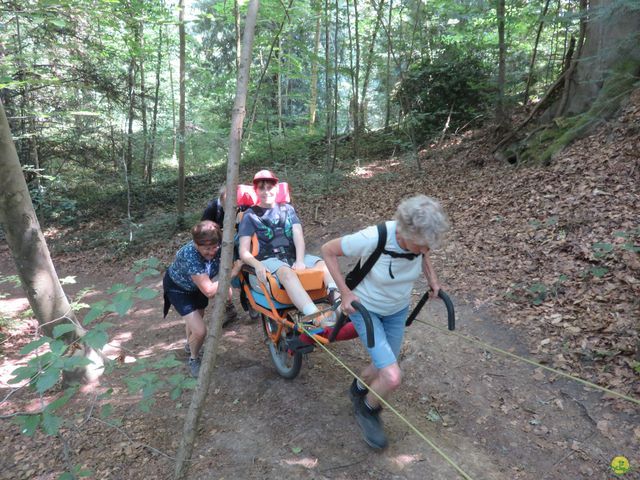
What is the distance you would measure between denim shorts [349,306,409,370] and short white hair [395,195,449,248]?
2.26 ft

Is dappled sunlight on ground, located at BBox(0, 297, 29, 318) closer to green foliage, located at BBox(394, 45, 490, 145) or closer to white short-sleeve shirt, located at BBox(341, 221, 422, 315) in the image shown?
white short-sleeve shirt, located at BBox(341, 221, 422, 315)

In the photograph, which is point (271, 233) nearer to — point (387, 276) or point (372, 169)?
point (387, 276)

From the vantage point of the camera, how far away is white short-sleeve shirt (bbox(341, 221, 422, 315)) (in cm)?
262

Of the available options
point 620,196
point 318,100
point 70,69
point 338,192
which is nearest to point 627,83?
point 620,196

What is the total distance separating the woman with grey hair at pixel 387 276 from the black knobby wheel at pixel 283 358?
967mm

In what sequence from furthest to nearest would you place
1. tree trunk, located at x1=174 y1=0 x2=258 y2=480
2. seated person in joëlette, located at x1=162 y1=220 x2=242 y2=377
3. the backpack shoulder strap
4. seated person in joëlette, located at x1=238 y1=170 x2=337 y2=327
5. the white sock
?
seated person in joëlette, located at x1=238 y1=170 x2=337 y2=327 < seated person in joëlette, located at x1=162 y1=220 x2=242 y2=377 < the white sock < the backpack shoulder strap < tree trunk, located at x1=174 y1=0 x2=258 y2=480

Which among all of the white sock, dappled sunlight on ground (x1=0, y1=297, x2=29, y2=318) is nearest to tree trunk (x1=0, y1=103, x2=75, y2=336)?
the white sock

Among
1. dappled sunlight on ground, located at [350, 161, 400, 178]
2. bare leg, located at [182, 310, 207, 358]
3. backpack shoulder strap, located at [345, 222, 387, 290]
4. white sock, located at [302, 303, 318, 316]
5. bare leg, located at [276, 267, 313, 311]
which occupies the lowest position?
bare leg, located at [182, 310, 207, 358]

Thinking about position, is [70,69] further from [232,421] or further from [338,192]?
[232,421]

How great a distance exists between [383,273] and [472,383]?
184 cm

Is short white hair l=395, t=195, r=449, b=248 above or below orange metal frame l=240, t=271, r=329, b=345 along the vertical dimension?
above

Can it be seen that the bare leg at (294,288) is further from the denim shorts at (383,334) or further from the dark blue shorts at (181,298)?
the dark blue shorts at (181,298)

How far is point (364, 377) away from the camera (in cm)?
324

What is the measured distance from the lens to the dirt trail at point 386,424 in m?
2.82
